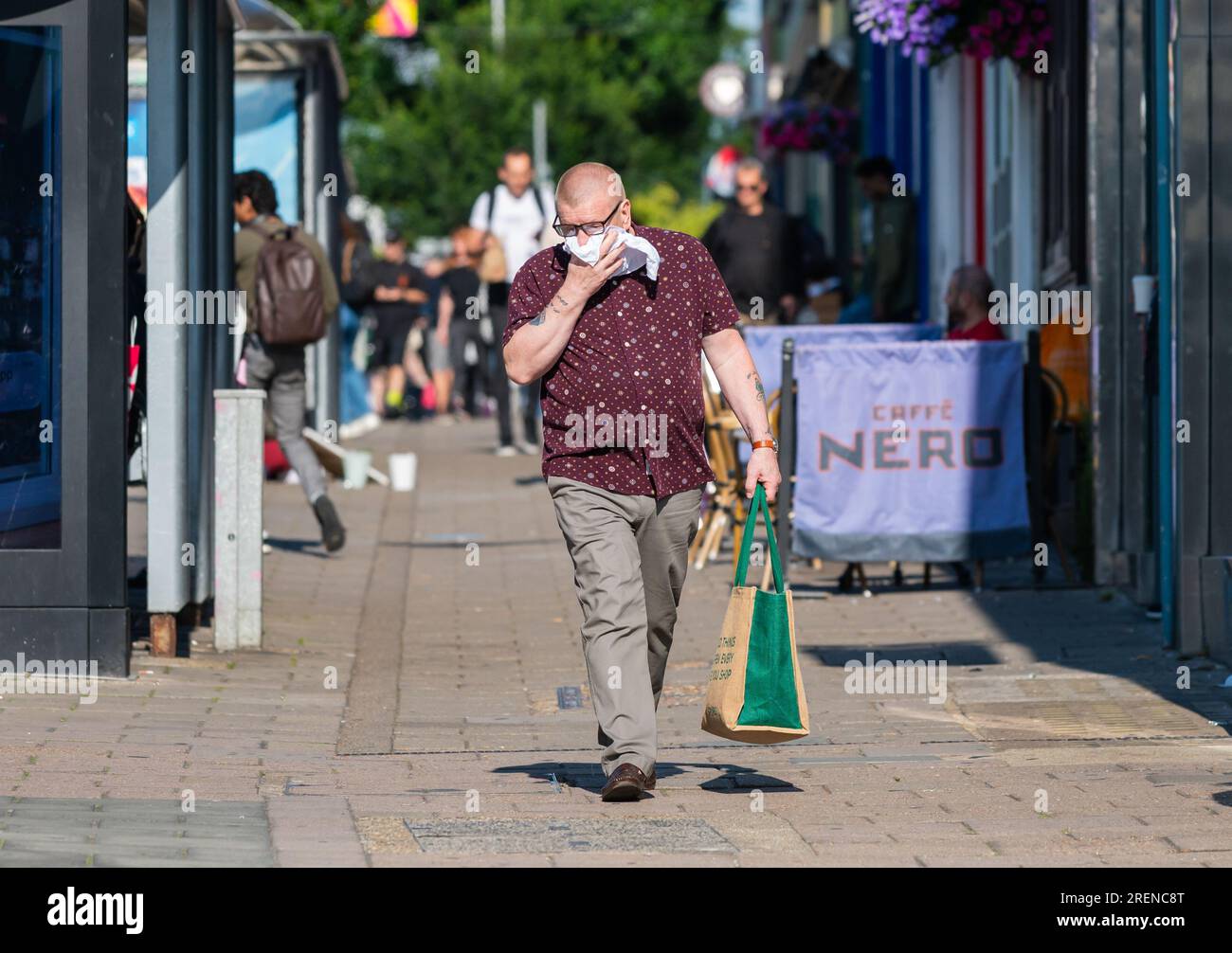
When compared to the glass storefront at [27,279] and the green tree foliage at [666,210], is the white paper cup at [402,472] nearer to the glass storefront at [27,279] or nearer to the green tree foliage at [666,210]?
the glass storefront at [27,279]

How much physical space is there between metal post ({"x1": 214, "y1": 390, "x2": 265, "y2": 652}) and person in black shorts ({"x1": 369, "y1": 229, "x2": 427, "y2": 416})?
53.7 feet

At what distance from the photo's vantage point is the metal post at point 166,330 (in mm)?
8633

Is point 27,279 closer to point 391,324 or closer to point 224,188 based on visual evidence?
point 224,188

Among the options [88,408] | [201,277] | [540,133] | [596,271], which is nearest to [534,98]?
[540,133]

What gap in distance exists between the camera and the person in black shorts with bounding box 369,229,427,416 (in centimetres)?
2595

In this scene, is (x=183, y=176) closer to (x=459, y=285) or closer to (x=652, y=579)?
(x=652, y=579)

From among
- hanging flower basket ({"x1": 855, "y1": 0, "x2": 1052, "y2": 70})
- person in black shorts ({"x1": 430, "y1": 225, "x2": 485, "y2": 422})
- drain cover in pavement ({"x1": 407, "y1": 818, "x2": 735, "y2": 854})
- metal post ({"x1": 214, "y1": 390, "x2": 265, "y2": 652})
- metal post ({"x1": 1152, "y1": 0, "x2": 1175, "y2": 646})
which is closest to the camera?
drain cover in pavement ({"x1": 407, "y1": 818, "x2": 735, "y2": 854})

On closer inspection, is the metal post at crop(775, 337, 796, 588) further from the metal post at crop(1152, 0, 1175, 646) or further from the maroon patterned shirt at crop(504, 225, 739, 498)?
the maroon patterned shirt at crop(504, 225, 739, 498)

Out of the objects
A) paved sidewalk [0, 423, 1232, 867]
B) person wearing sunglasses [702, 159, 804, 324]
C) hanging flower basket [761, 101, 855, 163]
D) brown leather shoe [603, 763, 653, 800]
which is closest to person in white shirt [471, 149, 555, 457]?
person wearing sunglasses [702, 159, 804, 324]

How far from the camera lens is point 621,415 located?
249 inches

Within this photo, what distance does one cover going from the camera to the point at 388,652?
940cm

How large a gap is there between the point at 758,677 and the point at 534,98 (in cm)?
5417
